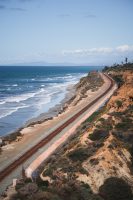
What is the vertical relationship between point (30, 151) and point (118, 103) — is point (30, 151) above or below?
below

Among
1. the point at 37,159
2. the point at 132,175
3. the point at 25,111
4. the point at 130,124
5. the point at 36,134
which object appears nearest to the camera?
the point at 132,175

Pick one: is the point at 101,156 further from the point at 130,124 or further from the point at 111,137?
the point at 130,124

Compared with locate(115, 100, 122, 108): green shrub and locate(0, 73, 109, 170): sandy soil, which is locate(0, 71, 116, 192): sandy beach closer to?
locate(0, 73, 109, 170): sandy soil

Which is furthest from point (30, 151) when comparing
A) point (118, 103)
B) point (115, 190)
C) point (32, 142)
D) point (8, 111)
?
point (8, 111)

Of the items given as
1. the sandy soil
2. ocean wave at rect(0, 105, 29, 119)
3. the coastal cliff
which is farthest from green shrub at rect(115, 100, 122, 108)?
ocean wave at rect(0, 105, 29, 119)

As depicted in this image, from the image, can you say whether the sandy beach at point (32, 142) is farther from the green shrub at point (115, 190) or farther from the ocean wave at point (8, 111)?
the ocean wave at point (8, 111)

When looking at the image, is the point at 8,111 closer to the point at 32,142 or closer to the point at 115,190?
the point at 32,142

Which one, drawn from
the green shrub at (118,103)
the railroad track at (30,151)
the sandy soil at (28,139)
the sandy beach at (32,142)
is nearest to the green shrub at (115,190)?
the sandy beach at (32,142)

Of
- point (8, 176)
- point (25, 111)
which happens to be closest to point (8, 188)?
point (8, 176)
